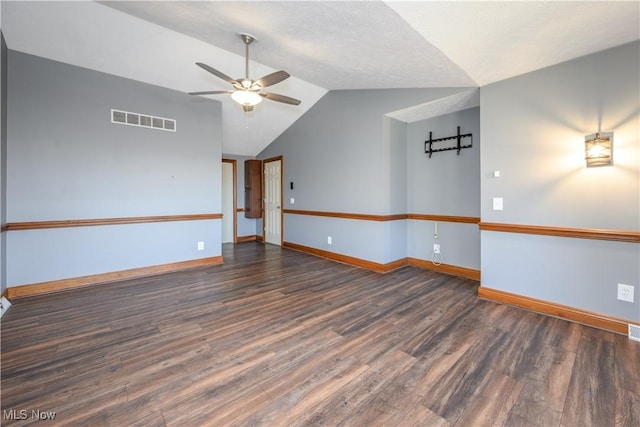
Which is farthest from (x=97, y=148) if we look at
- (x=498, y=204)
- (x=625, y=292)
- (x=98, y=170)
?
(x=625, y=292)

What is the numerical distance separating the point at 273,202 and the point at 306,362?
15.9 ft

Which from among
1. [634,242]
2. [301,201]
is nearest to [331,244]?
[301,201]

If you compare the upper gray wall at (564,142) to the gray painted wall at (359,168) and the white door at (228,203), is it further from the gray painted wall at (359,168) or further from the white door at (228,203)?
the white door at (228,203)

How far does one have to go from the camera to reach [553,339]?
2227mm

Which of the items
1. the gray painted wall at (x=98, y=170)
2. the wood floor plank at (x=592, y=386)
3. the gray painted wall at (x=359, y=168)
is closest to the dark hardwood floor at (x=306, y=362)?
the wood floor plank at (x=592, y=386)

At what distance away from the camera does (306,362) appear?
1916 millimetres

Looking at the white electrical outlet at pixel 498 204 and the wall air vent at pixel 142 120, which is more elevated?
the wall air vent at pixel 142 120

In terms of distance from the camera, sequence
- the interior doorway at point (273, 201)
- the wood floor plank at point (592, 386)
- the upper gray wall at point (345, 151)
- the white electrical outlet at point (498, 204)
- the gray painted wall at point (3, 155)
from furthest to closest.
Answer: the interior doorway at point (273, 201), the upper gray wall at point (345, 151), the white electrical outlet at point (498, 204), the gray painted wall at point (3, 155), the wood floor plank at point (592, 386)

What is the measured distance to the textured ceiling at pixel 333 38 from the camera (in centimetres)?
200

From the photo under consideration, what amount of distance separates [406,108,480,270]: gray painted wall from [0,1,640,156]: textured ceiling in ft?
0.99

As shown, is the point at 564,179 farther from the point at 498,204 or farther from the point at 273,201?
the point at 273,201

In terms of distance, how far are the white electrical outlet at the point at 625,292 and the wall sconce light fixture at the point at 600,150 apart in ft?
3.47

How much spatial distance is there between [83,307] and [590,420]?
13.6 ft

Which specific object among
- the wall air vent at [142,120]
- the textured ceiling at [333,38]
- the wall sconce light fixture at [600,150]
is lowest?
the wall sconce light fixture at [600,150]
